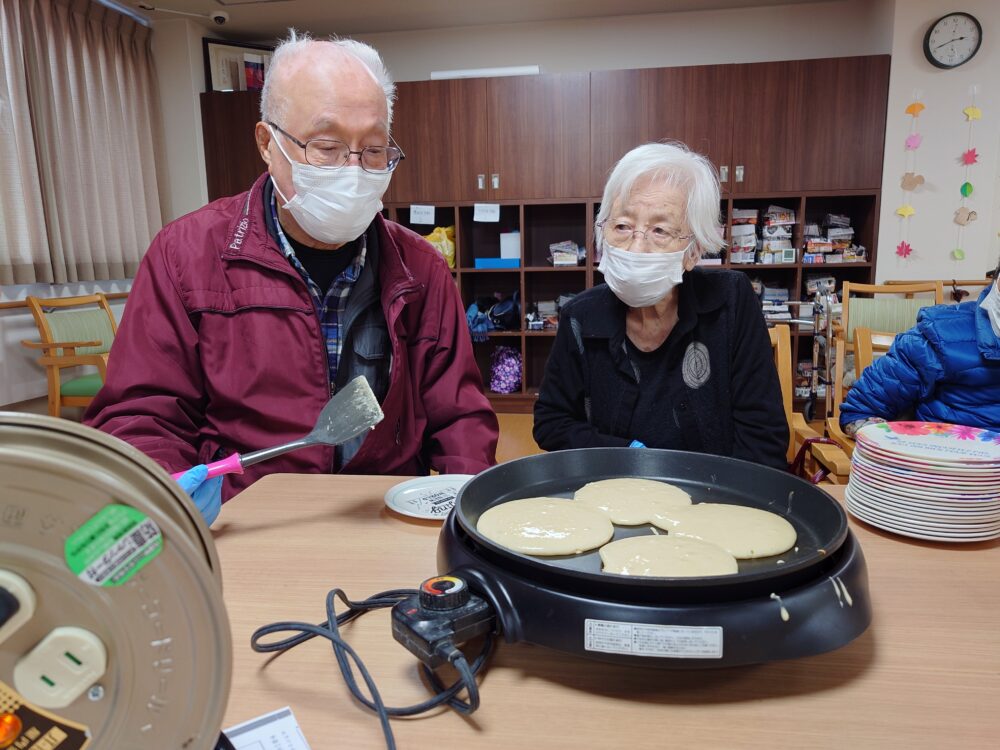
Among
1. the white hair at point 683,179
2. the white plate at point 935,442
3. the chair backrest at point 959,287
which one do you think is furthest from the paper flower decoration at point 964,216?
the white plate at point 935,442

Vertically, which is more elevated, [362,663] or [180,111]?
[180,111]

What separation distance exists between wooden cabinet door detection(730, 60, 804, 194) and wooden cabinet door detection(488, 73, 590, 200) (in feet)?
3.42

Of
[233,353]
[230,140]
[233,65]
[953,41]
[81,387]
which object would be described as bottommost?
[81,387]

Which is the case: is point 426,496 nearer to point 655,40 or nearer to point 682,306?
point 682,306

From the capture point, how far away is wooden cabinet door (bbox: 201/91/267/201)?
4852mm

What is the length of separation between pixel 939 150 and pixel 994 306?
3255 millimetres

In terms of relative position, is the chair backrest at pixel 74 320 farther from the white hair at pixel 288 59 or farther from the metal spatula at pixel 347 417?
the metal spatula at pixel 347 417

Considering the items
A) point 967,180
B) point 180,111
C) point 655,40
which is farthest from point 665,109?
point 180,111

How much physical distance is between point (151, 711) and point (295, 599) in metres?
0.41

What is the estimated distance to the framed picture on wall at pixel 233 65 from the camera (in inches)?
194

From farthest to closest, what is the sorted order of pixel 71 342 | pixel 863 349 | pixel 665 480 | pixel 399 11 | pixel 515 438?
pixel 399 11 → pixel 515 438 → pixel 71 342 → pixel 863 349 → pixel 665 480

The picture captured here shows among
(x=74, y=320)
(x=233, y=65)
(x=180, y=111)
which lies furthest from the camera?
(x=233, y=65)

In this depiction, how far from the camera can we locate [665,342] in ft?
5.34

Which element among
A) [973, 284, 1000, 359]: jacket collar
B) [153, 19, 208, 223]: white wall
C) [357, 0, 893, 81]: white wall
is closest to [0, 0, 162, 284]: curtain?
[153, 19, 208, 223]: white wall
